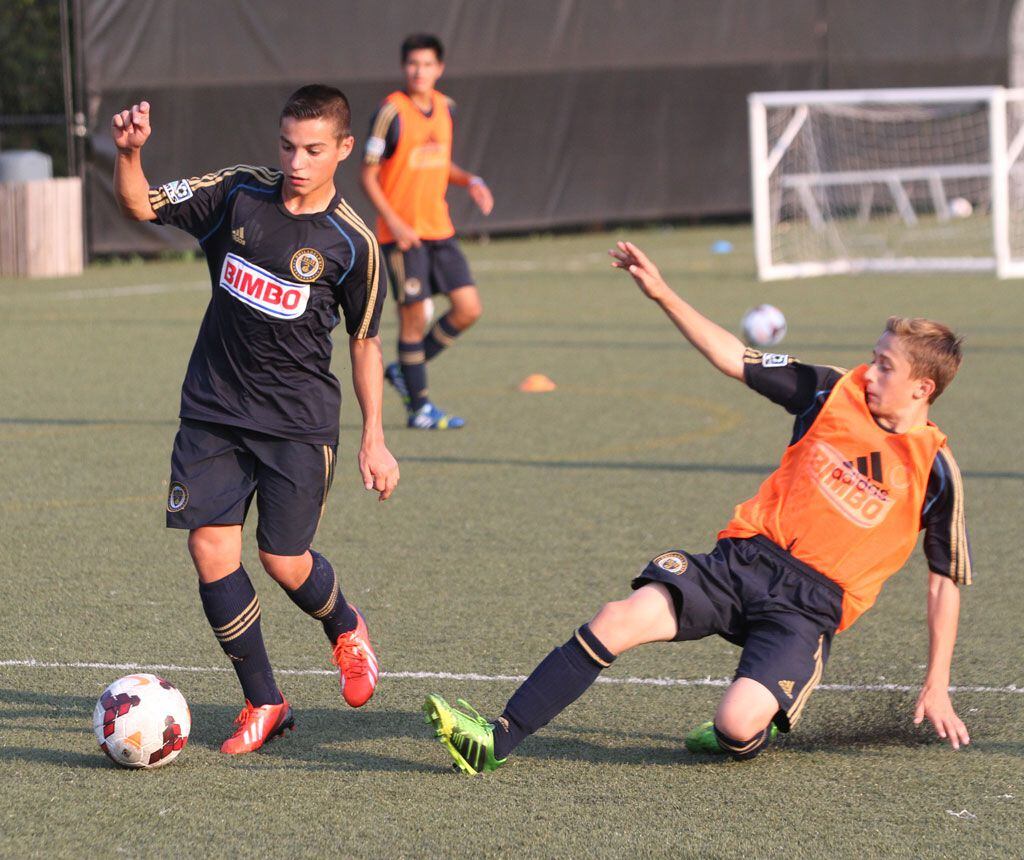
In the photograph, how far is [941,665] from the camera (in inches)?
164

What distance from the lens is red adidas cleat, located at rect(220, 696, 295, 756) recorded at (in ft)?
14.1

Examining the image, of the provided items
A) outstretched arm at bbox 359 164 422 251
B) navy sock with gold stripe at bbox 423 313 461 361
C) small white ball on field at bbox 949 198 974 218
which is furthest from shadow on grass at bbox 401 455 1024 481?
Result: small white ball on field at bbox 949 198 974 218

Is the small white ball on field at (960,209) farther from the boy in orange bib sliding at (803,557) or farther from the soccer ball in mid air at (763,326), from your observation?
the boy in orange bib sliding at (803,557)

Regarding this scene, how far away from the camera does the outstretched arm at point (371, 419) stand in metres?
4.54

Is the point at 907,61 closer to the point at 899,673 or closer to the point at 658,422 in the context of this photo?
the point at 658,422

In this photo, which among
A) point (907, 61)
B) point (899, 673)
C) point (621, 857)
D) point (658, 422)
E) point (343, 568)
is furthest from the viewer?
point (907, 61)

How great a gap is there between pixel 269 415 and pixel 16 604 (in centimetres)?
178

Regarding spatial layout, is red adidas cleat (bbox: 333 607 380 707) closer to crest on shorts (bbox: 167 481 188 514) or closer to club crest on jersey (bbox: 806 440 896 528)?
crest on shorts (bbox: 167 481 188 514)

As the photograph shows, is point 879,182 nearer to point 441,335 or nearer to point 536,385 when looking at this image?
point 536,385

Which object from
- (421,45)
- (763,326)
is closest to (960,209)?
(763,326)

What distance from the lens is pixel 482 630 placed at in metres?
5.45

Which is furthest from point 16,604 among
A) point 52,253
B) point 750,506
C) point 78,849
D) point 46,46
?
point 46,46

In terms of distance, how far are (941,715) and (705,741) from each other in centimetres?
61

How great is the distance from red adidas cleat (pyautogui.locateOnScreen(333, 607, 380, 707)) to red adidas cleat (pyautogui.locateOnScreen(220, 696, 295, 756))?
0.59 ft
